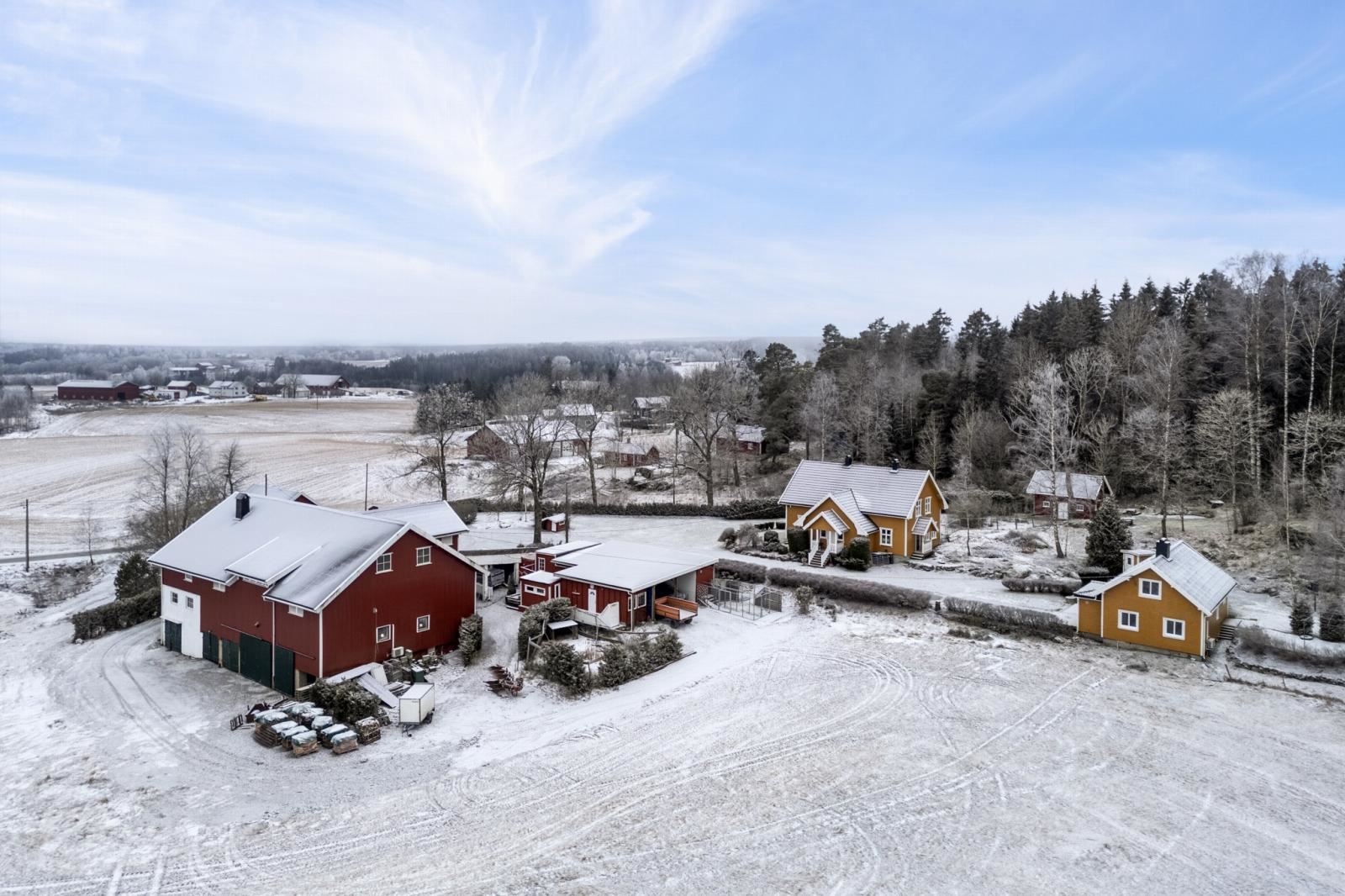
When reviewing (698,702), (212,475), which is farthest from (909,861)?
(212,475)

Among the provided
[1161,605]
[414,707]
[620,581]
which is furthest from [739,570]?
[414,707]

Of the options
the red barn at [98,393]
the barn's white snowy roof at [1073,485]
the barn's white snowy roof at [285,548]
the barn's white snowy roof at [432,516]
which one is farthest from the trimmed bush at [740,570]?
the red barn at [98,393]

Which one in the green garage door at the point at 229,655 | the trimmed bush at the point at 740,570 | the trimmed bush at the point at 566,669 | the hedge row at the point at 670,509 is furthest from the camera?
the hedge row at the point at 670,509

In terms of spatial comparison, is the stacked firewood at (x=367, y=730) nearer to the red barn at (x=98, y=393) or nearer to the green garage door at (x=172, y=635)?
the green garage door at (x=172, y=635)

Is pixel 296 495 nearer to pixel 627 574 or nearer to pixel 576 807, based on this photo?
pixel 627 574

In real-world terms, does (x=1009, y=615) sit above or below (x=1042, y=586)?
below

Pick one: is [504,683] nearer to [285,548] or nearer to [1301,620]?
[285,548]
